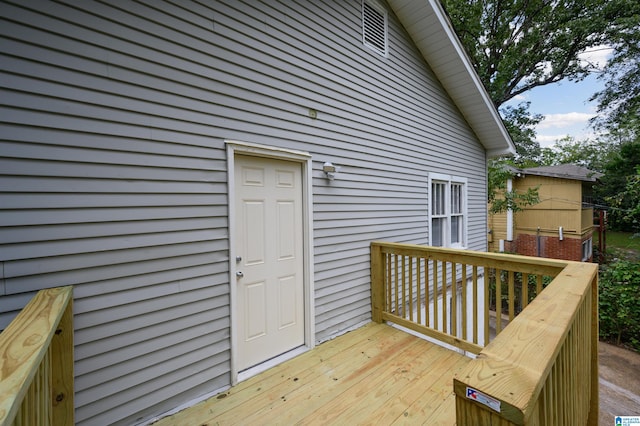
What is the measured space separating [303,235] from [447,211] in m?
3.71

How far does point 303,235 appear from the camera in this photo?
3.14m

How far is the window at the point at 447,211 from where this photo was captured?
5.36m

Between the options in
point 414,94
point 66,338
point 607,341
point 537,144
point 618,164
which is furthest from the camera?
point 537,144

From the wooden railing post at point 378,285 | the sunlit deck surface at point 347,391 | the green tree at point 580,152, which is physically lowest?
the sunlit deck surface at point 347,391

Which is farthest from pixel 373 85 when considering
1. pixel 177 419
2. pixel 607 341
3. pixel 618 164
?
pixel 618 164

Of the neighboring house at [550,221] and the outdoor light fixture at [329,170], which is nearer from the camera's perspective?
the outdoor light fixture at [329,170]

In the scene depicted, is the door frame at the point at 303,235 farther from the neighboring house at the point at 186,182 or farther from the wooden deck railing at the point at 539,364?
the wooden deck railing at the point at 539,364

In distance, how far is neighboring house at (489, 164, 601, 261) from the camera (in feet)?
33.3

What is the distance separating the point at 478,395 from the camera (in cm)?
74

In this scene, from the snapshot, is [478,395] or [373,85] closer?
[478,395]

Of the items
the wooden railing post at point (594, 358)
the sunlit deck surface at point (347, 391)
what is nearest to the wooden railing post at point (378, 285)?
the sunlit deck surface at point (347, 391)

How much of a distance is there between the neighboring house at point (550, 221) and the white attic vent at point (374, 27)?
884 cm

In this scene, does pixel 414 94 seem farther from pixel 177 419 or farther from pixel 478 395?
pixel 177 419

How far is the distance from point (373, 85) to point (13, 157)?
382 cm
